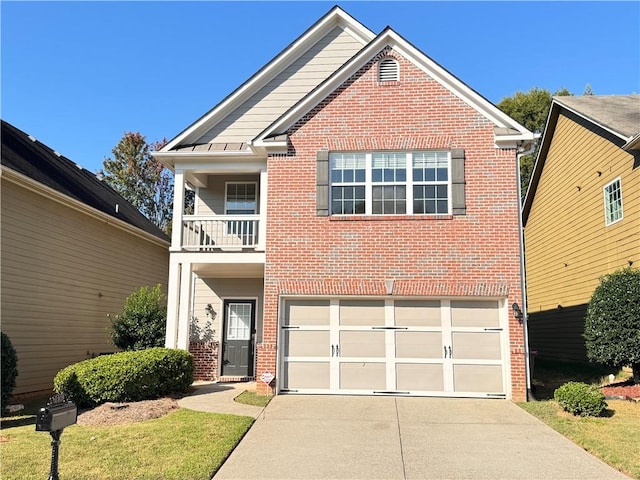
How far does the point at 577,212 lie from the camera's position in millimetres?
16484

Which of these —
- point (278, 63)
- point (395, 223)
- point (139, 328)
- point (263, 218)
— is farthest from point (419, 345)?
point (278, 63)

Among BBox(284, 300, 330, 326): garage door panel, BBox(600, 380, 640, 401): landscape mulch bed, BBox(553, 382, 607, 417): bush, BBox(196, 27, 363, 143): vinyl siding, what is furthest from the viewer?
BBox(196, 27, 363, 143): vinyl siding

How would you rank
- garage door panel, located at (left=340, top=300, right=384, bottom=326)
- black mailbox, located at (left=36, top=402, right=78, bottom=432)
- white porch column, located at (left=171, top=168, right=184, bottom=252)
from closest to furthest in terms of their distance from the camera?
black mailbox, located at (left=36, top=402, right=78, bottom=432), garage door panel, located at (left=340, top=300, right=384, bottom=326), white porch column, located at (left=171, top=168, right=184, bottom=252)

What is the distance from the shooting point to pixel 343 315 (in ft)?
38.1

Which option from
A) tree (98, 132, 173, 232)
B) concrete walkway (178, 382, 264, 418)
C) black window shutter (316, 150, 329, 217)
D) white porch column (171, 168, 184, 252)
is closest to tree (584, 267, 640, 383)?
black window shutter (316, 150, 329, 217)

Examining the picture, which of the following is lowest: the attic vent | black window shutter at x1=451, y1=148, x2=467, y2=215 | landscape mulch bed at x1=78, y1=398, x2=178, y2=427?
landscape mulch bed at x1=78, y1=398, x2=178, y2=427

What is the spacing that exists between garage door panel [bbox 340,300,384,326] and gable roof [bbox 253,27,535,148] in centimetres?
419

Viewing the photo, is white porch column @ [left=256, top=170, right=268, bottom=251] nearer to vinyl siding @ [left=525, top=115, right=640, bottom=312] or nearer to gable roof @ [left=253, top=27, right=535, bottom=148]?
gable roof @ [left=253, top=27, right=535, bottom=148]

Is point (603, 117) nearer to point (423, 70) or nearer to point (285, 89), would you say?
point (423, 70)

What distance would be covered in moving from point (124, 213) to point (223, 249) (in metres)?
7.39

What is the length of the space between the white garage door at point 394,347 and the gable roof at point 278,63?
5748 mm

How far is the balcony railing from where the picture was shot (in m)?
12.8

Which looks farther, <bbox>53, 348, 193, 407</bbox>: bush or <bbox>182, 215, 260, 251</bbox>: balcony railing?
<bbox>182, 215, 260, 251</bbox>: balcony railing

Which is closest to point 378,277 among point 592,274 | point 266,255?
point 266,255
